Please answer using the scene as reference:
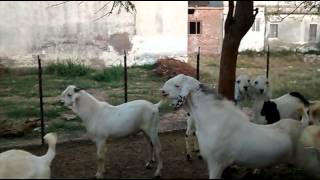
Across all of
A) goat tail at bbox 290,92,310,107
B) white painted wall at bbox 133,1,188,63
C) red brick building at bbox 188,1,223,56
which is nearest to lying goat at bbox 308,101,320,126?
goat tail at bbox 290,92,310,107

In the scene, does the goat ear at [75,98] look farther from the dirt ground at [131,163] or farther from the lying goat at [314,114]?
the lying goat at [314,114]

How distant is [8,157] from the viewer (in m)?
4.89

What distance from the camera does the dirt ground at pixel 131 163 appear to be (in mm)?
6520

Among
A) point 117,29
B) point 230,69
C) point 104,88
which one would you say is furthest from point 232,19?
point 117,29

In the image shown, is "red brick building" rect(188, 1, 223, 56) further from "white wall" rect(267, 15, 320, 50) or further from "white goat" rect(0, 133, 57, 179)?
"white goat" rect(0, 133, 57, 179)

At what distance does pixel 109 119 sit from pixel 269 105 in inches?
106

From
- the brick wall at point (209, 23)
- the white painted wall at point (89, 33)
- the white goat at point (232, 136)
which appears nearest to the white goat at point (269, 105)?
the white goat at point (232, 136)

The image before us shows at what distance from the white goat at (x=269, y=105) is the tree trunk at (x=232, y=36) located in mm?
920

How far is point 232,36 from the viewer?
28.1 feet

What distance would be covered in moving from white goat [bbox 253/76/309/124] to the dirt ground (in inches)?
38.9

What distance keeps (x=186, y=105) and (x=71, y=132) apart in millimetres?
5202

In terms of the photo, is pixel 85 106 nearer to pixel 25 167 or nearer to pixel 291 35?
pixel 25 167

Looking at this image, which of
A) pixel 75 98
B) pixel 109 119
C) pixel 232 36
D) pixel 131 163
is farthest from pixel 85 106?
pixel 232 36

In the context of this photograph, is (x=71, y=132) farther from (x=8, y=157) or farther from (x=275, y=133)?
(x=275, y=133)
